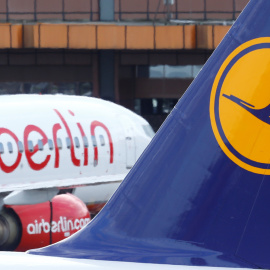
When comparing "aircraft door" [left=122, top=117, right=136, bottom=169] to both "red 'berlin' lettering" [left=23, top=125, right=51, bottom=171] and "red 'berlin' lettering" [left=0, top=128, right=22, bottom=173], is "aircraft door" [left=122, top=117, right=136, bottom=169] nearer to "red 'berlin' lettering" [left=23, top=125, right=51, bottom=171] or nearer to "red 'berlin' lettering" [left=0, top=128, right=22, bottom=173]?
"red 'berlin' lettering" [left=23, top=125, right=51, bottom=171]

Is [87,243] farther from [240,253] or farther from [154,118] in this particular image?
[154,118]

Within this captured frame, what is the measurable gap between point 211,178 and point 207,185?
64mm

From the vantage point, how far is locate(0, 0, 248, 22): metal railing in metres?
51.8

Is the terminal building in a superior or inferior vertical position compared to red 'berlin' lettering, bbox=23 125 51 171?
superior

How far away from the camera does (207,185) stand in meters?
6.21

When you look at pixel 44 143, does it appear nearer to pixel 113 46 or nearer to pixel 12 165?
pixel 12 165

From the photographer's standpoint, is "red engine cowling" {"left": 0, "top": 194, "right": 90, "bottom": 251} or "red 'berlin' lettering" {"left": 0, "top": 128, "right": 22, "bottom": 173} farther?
"red 'berlin' lettering" {"left": 0, "top": 128, "right": 22, "bottom": 173}

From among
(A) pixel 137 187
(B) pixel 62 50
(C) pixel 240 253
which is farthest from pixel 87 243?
(B) pixel 62 50

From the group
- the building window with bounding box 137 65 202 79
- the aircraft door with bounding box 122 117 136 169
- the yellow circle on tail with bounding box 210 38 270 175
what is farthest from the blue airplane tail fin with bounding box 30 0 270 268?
the building window with bounding box 137 65 202 79

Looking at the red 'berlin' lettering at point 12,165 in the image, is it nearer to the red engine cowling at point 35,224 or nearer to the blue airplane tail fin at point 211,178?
the red engine cowling at point 35,224

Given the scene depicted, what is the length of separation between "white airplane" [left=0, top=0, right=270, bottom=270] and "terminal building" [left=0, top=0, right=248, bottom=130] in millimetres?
42720

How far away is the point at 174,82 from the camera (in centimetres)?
5456

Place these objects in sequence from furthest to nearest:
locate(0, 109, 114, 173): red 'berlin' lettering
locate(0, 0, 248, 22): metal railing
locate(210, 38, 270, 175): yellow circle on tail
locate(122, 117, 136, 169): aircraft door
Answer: locate(0, 0, 248, 22): metal railing < locate(122, 117, 136, 169): aircraft door < locate(0, 109, 114, 173): red 'berlin' lettering < locate(210, 38, 270, 175): yellow circle on tail

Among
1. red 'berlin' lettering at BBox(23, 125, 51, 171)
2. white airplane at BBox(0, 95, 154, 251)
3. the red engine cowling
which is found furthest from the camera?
red 'berlin' lettering at BBox(23, 125, 51, 171)
